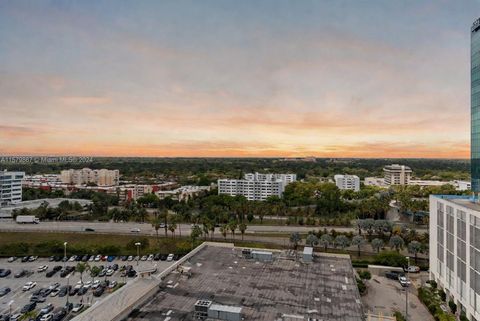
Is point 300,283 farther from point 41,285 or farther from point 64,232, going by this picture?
point 64,232

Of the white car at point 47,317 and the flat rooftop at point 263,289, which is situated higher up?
the flat rooftop at point 263,289

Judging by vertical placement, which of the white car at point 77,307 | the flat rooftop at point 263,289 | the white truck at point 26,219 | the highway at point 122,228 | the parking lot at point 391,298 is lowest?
the parking lot at point 391,298

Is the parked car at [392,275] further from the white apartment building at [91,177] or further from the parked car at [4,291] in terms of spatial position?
the white apartment building at [91,177]

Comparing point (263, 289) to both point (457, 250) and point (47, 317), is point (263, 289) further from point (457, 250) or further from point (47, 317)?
point (47, 317)

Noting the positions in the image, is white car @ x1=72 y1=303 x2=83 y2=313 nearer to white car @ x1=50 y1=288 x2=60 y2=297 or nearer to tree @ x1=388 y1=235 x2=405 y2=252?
white car @ x1=50 y1=288 x2=60 y2=297

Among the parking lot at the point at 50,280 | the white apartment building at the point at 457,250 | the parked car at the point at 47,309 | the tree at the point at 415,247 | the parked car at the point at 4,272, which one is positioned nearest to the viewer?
the white apartment building at the point at 457,250

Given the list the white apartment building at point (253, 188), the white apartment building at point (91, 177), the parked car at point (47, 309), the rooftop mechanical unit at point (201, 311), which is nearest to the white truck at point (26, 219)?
the parked car at point (47, 309)

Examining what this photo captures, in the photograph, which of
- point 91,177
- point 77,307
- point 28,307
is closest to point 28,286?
point 28,307
